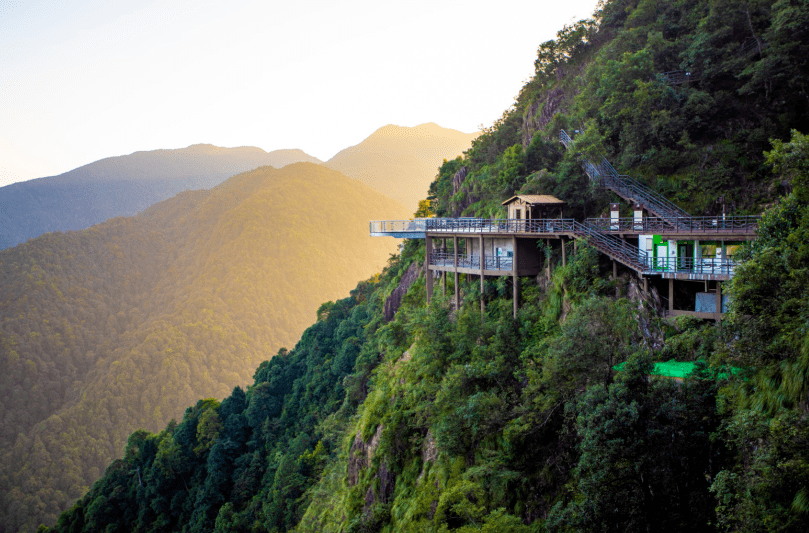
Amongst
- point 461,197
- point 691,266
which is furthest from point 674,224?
point 461,197

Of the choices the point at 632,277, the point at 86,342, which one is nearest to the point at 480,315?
the point at 632,277

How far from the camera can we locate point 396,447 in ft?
84.4

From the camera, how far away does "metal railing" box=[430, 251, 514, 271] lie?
28.7 metres

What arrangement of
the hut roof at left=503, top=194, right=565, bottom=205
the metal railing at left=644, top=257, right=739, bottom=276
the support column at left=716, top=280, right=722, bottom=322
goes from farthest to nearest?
the hut roof at left=503, top=194, right=565, bottom=205, the support column at left=716, top=280, right=722, bottom=322, the metal railing at left=644, top=257, right=739, bottom=276

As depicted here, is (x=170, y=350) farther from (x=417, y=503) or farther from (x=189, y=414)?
(x=417, y=503)

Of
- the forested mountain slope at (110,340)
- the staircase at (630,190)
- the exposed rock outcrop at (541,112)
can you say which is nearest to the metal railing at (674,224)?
the staircase at (630,190)

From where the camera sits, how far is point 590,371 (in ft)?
51.9

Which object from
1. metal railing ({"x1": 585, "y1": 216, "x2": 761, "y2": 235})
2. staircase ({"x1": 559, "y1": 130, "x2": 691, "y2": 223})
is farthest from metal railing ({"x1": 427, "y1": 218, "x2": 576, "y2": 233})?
staircase ({"x1": 559, "y1": 130, "x2": 691, "y2": 223})

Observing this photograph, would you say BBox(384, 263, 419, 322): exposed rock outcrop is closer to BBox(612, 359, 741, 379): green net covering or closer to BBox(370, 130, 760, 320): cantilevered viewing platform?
BBox(370, 130, 760, 320): cantilevered viewing platform

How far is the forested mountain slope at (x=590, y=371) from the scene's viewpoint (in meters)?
12.6

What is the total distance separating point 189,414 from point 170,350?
90.7m

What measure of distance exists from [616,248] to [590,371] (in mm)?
8355

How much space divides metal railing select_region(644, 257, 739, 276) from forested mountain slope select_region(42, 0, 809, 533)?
1.36m

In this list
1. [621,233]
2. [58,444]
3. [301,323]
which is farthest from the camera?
[301,323]
